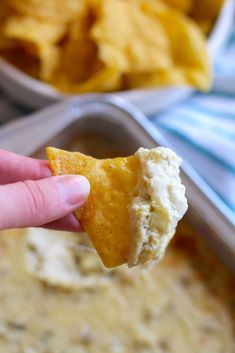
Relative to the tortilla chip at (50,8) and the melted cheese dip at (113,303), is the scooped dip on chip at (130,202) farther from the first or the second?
the tortilla chip at (50,8)

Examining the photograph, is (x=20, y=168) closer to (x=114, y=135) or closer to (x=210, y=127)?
(x=114, y=135)

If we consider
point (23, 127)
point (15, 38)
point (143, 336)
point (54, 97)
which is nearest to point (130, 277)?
point (143, 336)

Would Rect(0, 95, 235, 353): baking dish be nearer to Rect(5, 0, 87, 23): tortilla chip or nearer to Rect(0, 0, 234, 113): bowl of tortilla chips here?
Rect(0, 0, 234, 113): bowl of tortilla chips

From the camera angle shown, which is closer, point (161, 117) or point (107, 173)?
point (107, 173)

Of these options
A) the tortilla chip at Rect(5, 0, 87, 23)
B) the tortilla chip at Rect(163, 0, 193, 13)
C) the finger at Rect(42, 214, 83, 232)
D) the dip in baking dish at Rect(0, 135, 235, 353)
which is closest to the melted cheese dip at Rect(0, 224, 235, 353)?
the dip in baking dish at Rect(0, 135, 235, 353)

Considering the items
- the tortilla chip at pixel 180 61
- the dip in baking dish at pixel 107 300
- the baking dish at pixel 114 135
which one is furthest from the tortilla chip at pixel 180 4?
the dip in baking dish at pixel 107 300

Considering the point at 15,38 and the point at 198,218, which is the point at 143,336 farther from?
the point at 15,38
